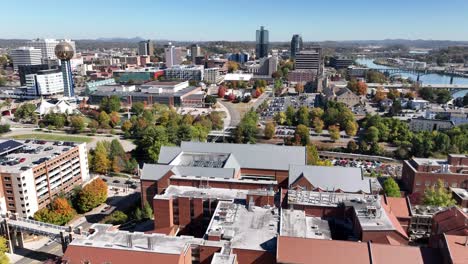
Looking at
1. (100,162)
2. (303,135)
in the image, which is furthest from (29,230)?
(303,135)

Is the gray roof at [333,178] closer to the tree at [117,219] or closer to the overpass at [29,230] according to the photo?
the tree at [117,219]

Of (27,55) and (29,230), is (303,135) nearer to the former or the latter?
(29,230)

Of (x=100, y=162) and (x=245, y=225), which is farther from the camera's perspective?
(x=100, y=162)

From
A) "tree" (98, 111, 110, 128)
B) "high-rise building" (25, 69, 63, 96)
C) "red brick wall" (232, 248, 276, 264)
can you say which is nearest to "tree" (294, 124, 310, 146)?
"red brick wall" (232, 248, 276, 264)

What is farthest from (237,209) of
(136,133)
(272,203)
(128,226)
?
(136,133)

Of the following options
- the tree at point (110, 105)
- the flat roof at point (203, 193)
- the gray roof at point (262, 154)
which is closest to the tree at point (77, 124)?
the tree at point (110, 105)

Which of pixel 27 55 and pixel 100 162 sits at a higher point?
pixel 27 55
